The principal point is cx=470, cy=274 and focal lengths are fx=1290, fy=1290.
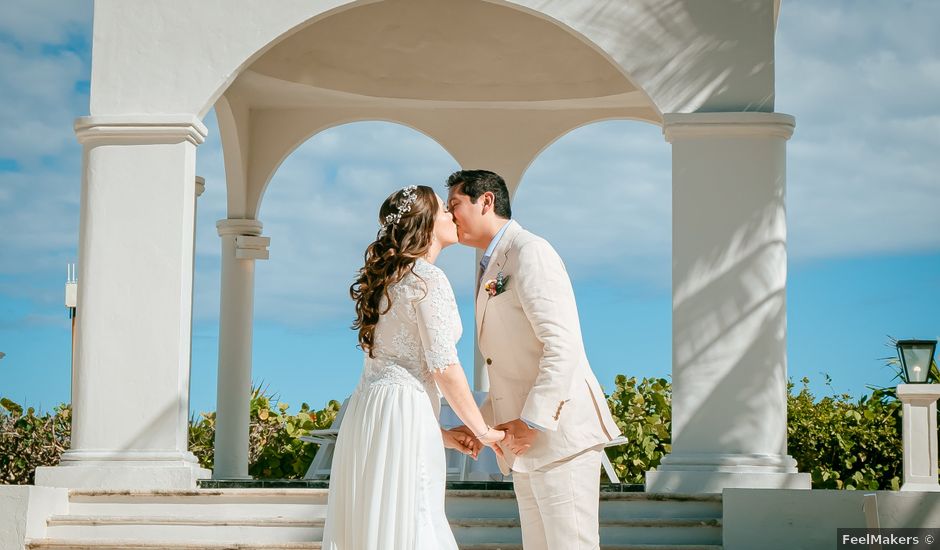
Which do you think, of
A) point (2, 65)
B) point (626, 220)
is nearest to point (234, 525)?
point (626, 220)

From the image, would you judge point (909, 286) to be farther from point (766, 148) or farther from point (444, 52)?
point (766, 148)

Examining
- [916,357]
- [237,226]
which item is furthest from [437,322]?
[237,226]

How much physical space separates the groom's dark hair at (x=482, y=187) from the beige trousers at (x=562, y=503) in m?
0.94

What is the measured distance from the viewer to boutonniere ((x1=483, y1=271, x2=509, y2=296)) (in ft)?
15.1

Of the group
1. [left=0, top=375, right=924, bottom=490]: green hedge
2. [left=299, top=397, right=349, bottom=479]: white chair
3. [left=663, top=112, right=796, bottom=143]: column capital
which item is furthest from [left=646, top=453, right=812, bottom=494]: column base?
[left=0, top=375, right=924, bottom=490]: green hedge

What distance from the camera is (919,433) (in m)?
9.25

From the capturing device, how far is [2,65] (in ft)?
63.2

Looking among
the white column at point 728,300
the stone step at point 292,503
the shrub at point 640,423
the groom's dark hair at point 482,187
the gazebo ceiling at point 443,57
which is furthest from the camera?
the shrub at point 640,423

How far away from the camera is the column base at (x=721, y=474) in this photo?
312 inches

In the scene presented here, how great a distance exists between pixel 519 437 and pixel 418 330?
52 centimetres

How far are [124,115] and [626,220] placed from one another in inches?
324

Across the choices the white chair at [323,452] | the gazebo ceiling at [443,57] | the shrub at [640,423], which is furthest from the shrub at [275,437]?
the gazebo ceiling at [443,57]

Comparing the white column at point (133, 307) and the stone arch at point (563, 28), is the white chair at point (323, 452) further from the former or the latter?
the stone arch at point (563, 28)

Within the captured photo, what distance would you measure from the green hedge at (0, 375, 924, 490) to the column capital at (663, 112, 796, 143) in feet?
17.0
